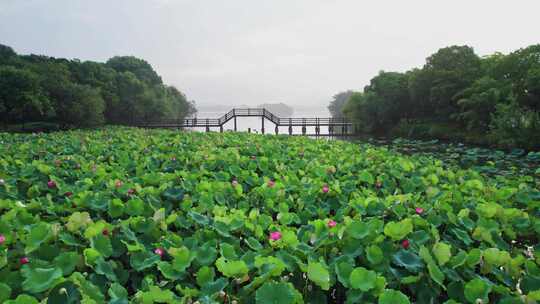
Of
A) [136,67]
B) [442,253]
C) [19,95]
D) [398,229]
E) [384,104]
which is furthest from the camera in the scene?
[136,67]

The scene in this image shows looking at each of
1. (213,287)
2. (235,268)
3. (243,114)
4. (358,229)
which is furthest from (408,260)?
(243,114)

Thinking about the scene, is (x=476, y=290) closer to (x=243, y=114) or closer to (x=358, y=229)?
(x=358, y=229)

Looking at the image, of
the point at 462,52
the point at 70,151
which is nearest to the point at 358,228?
the point at 70,151

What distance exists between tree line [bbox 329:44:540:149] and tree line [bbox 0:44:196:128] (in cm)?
2589

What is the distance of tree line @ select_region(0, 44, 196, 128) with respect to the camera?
91.7 feet

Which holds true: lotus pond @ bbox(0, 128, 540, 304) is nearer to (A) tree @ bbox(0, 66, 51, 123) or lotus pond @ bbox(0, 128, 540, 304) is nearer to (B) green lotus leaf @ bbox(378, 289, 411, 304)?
(B) green lotus leaf @ bbox(378, 289, 411, 304)

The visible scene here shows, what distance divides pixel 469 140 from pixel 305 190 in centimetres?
2607

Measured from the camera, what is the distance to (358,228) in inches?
93.9

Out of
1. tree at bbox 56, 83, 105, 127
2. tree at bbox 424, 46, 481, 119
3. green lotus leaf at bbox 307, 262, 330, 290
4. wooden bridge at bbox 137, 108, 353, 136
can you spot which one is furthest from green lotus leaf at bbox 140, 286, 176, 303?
wooden bridge at bbox 137, 108, 353, 136

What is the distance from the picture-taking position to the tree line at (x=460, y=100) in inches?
864

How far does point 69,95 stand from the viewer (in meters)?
32.2

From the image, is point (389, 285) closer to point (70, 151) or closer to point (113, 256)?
point (113, 256)

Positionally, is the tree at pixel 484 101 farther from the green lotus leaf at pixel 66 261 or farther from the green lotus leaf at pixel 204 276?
the green lotus leaf at pixel 66 261

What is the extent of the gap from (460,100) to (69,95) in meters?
32.3
